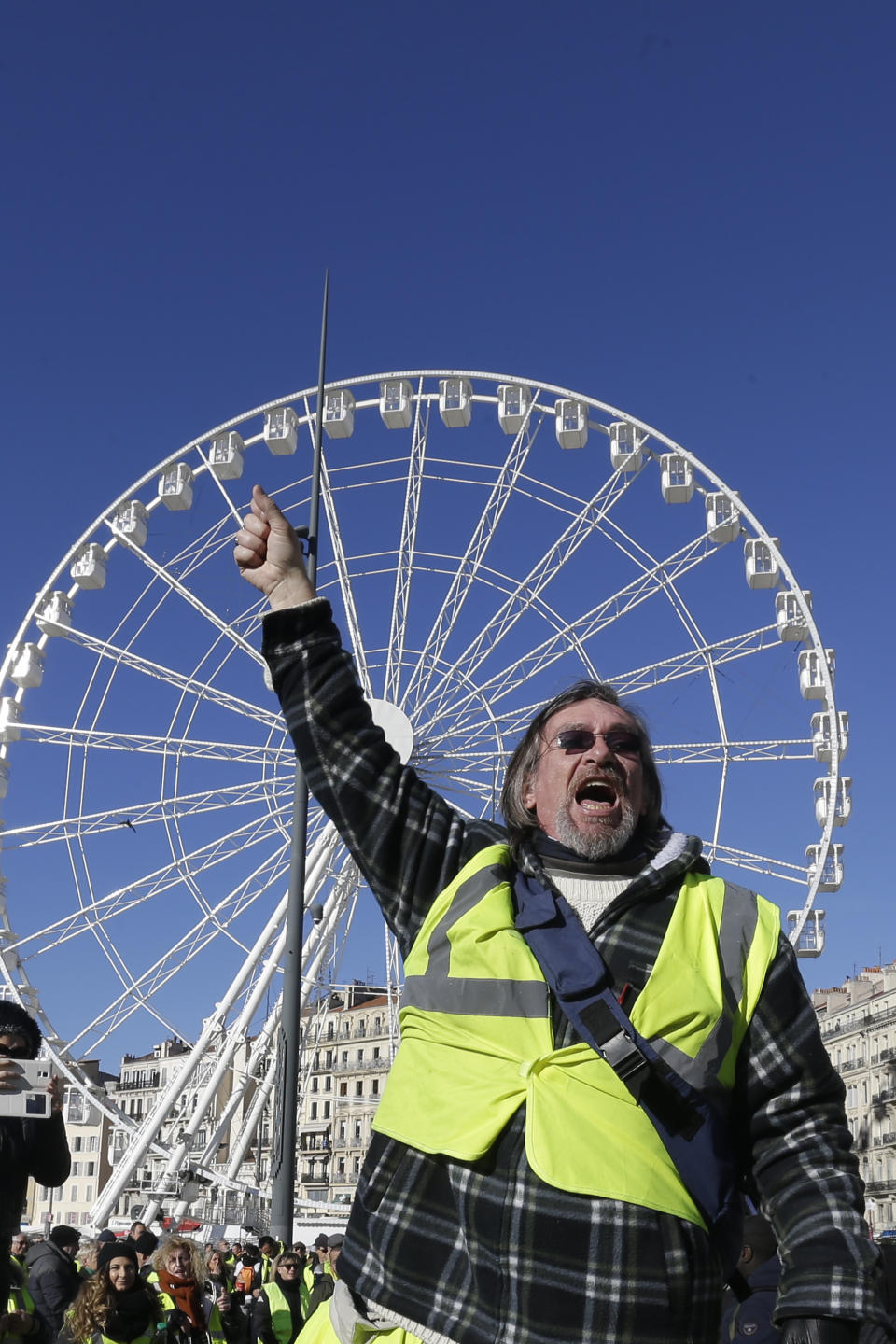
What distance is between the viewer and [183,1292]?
894 centimetres

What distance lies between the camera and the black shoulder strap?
87.9 inches

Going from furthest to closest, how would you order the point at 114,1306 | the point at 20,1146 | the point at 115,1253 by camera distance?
the point at 115,1253
the point at 114,1306
the point at 20,1146

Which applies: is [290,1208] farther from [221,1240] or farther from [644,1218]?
[644,1218]

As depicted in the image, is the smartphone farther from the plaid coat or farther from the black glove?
the black glove

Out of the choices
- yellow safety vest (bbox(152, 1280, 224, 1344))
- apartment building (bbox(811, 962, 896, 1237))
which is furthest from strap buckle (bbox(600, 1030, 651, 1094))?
apartment building (bbox(811, 962, 896, 1237))

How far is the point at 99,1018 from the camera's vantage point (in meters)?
21.3

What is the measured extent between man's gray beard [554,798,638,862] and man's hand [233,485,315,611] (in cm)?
64

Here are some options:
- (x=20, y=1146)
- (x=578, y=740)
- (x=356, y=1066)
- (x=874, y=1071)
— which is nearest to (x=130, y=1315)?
(x=20, y=1146)

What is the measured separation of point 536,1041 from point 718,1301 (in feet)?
1.51

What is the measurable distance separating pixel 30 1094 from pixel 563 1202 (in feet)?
7.21

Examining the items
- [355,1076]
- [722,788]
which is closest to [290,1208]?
[722,788]

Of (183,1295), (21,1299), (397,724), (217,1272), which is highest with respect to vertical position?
(397,724)

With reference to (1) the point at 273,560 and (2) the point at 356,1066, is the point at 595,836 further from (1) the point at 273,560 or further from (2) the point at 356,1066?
(2) the point at 356,1066

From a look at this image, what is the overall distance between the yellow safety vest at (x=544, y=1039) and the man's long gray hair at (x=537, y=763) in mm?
312
